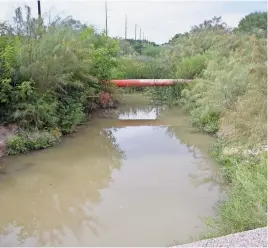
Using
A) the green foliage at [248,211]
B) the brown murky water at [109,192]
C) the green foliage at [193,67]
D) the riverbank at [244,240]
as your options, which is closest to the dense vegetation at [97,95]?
the green foliage at [248,211]

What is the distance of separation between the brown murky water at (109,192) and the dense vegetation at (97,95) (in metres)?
0.56

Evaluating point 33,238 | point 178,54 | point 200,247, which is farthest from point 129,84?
point 200,247

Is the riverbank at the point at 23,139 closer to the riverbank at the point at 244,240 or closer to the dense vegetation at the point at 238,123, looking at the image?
the dense vegetation at the point at 238,123

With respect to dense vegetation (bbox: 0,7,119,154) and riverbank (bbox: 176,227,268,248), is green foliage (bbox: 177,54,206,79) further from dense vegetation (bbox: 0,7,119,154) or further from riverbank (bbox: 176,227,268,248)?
riverbank (bbox: 176,227,268,248)

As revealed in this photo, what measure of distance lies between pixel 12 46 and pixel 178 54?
11806 mm

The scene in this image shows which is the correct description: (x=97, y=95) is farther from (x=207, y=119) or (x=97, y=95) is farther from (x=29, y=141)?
(x=29, y=141)

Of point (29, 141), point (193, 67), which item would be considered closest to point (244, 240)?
point (29, 141)

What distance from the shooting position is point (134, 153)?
30.9 ft

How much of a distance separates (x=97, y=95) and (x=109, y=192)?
7813 millimetres

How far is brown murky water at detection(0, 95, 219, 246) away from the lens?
549cm

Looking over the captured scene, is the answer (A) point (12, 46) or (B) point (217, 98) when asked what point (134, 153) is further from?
(A) point (12, 46)

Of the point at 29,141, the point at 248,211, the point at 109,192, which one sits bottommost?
the point at 109,192

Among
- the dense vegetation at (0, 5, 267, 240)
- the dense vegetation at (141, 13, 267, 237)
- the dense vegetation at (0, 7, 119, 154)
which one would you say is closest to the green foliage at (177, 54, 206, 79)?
the dense vegetation at (141, 13, 267, 237)

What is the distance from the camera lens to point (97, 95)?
47.1ft
